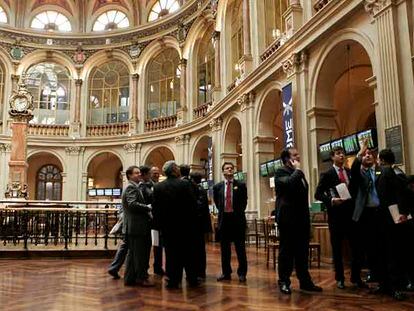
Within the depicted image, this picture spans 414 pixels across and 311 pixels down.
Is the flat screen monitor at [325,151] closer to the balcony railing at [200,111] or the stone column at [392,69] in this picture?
the stone column at [392,69]

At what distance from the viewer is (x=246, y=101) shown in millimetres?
14203

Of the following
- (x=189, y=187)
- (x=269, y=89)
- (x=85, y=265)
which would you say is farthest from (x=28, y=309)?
(x=269, y=89)

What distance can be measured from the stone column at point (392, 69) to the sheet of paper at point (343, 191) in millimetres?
2787

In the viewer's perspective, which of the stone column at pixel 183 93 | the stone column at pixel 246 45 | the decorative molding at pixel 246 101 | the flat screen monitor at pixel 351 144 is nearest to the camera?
the flat screen monitor at pixel 351 144

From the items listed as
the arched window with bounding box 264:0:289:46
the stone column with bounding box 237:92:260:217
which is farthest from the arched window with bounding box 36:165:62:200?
the arched window with bounding box 264:0:289:46

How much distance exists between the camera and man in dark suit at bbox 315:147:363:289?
16.7 ft

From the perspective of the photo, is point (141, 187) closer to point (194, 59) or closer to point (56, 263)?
point (56, 263)

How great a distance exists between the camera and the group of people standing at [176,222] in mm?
5391

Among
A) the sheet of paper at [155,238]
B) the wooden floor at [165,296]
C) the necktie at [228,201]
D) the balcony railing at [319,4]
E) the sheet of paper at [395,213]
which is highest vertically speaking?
the balcony railing at [319,4]

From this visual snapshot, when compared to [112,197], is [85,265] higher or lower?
lower

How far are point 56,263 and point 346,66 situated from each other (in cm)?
806

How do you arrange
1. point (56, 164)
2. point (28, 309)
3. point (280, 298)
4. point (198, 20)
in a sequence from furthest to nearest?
point (56, 164)
point (198, 20)
point (280, 298)
point (28, 309)

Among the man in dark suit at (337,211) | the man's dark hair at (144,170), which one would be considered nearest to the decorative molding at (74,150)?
the man's dark hair at (144,170)

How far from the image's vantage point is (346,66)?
10.7 m
